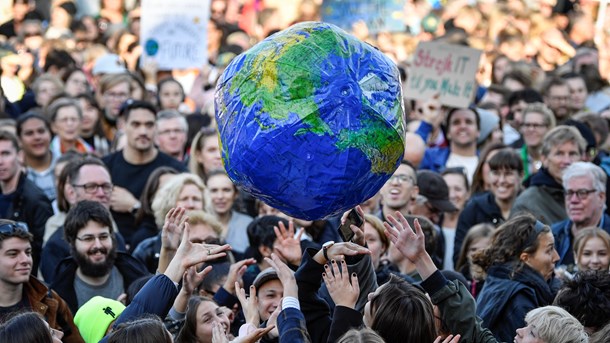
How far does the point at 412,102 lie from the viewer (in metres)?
13.0

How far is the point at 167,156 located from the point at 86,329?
3958 mm

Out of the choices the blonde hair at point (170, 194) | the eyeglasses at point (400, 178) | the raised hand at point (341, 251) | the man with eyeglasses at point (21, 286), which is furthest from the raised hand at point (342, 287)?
the blonde hair at point (170, 194)

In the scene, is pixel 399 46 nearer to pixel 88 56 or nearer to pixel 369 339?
pixel 88 56

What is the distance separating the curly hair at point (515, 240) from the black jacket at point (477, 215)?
196 cm

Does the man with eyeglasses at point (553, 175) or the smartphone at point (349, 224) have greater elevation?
the smartphone at point (349, 224)

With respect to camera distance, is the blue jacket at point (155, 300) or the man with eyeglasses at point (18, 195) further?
the man with eyeglasses at point (18, 195)

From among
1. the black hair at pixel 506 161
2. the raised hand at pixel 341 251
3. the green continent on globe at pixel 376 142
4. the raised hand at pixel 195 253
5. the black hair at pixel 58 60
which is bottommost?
the black hair at pixel 58 60

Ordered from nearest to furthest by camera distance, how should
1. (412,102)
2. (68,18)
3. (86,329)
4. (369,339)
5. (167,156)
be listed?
1. (369,339)
2. (86,329)
3. (167,156)
4. (412,102)
5. (68,18)

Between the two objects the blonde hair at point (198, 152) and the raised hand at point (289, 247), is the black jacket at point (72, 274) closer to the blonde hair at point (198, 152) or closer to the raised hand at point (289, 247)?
the raised hand at point (289, 247)

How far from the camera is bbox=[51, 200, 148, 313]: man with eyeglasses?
771cm

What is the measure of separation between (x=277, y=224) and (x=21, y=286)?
1.76m

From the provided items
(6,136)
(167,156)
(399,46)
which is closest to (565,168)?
(167,156)

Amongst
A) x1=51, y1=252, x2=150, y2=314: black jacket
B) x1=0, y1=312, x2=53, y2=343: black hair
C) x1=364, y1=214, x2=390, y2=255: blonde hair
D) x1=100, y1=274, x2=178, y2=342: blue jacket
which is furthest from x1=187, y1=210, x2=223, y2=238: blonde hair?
x1=0, y1=312, x2=53, y2=343: black hair

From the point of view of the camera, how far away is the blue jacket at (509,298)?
6797 mm
